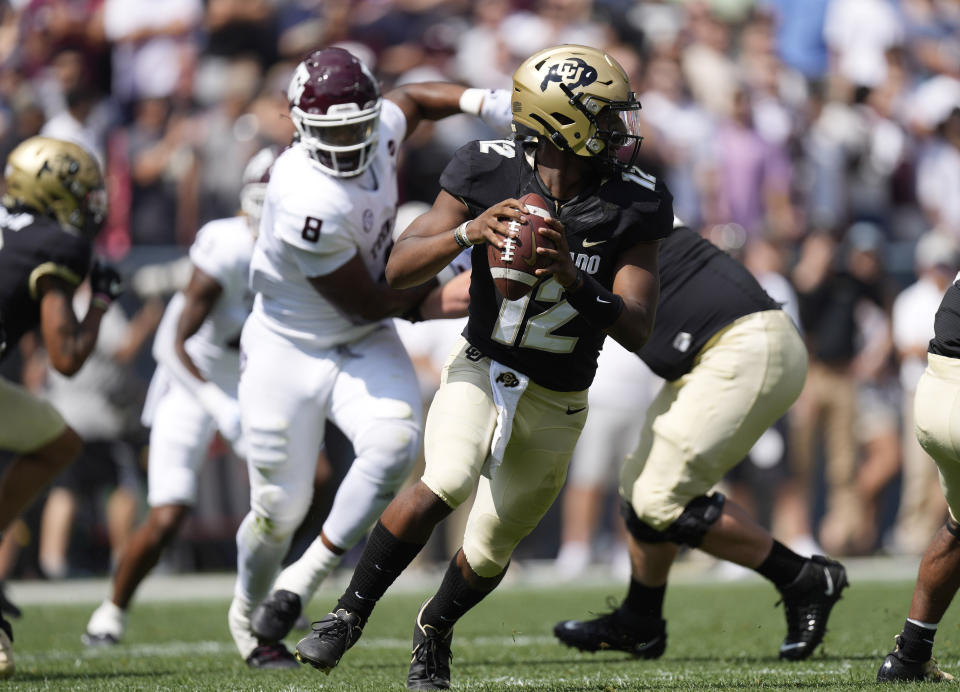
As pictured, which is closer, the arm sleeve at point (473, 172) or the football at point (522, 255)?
the football at point (522, 255)

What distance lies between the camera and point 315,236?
489 centimetres

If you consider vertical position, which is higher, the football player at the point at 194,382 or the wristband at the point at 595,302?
the wristband at the point at 595,302

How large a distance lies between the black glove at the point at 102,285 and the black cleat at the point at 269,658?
4.86ft

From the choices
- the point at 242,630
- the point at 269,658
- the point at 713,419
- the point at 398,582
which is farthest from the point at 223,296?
Result: the point at 398,582

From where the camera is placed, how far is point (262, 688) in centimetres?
432

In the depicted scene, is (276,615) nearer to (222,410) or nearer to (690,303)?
(222,410)

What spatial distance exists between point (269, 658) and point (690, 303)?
1980mm

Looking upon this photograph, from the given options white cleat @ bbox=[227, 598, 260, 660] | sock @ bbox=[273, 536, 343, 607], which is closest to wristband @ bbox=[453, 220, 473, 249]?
sock @ bbox=[273, 536, 343, 607]

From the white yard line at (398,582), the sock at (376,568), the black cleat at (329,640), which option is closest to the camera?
the black cleat at (329,640)

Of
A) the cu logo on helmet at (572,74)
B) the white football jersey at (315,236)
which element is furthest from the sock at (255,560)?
the cu logo on helmet at (572,74)

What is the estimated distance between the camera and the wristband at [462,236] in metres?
3.83

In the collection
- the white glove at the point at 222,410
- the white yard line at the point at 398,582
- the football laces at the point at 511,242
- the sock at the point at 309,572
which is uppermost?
the football laces at the point at 511,242

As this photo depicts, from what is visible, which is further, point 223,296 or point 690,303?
point 223,296

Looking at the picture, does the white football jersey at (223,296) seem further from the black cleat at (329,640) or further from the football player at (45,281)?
the black cleat at (329,640)
